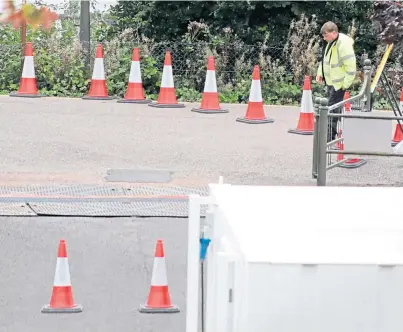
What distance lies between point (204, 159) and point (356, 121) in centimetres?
214

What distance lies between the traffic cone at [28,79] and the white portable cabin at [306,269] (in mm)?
12703

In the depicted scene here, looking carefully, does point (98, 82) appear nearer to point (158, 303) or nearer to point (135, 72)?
point (135, 72)

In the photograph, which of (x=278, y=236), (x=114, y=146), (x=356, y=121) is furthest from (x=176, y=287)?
(x=114, y=146)

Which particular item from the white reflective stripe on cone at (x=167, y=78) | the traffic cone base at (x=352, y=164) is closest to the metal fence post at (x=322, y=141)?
the traffic cone base at (x=352, y=164)

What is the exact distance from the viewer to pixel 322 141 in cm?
1043

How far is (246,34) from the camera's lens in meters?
18.1

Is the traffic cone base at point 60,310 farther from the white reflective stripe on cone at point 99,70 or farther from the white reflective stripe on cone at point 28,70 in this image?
the white reflective stripe on cone at point 28,70

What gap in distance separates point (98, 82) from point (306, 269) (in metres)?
13.3

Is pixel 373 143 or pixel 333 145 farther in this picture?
pixel 333 145

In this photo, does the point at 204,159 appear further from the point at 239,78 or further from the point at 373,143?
the point at 239,78

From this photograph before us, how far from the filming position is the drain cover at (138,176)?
11117 millimetres

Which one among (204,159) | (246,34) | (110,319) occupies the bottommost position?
(110,319)

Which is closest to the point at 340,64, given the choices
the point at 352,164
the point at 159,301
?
the point at 352,164

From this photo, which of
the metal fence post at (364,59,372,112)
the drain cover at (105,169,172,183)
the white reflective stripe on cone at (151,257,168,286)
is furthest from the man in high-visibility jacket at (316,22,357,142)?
the white reflective stripe on cone at (151,257,168,286)
